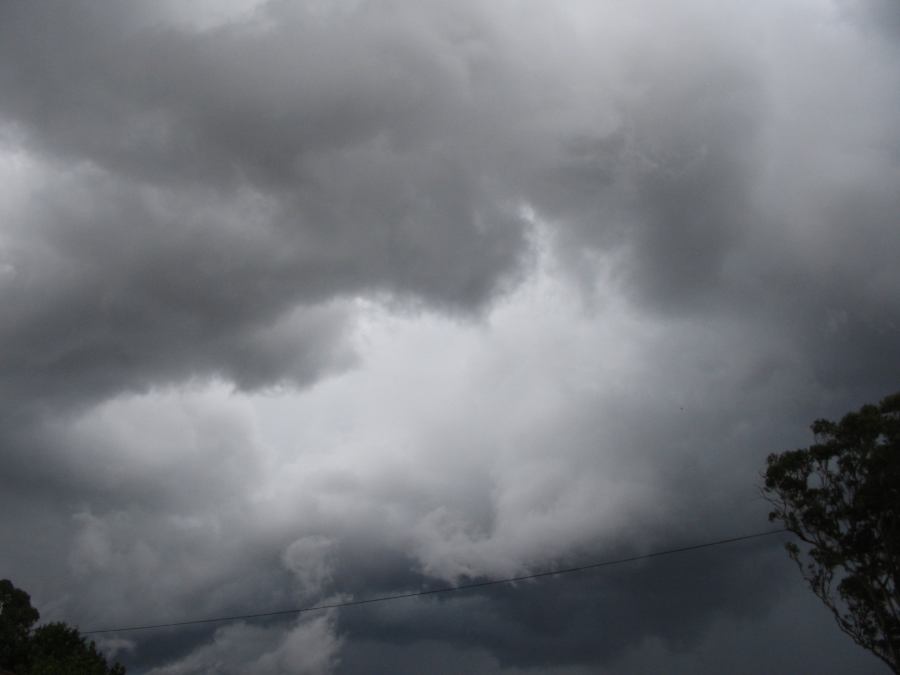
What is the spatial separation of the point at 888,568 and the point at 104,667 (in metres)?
60.5

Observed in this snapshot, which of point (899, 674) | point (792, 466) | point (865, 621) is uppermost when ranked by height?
point (792, 466)

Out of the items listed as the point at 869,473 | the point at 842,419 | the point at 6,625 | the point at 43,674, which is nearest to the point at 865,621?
the point at 869,473

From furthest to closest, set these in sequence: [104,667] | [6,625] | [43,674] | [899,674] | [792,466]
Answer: [6,625], [104,667], [43,674], [792,466], [899,674]

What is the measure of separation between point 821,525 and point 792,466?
296 cm

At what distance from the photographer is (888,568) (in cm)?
3409

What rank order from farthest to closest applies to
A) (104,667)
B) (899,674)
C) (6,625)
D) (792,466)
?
(6,625) → (104,667) → (792,466) → (899,674)

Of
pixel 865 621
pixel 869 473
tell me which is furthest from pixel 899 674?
pixel 869 473

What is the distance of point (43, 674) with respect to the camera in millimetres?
51812

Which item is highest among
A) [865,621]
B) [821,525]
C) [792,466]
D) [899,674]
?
[792,466]

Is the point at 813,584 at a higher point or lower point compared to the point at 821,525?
lower

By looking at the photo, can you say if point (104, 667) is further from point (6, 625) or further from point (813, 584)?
point (813, 584)

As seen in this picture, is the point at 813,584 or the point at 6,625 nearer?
the point at 813,584

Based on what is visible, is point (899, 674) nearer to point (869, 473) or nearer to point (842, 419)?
point (869, 473)

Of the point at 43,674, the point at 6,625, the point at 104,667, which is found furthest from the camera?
the point at 6,625
